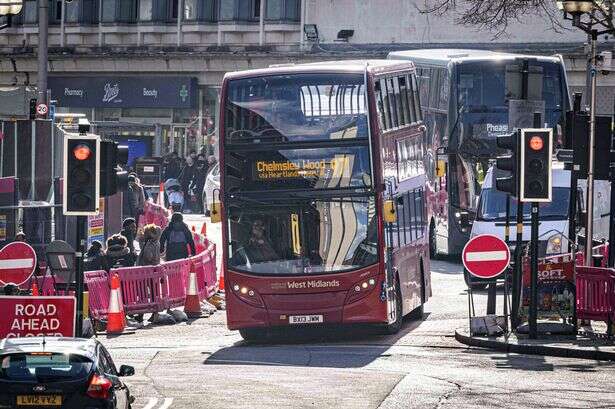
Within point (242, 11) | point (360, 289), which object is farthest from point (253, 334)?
point (242, 11)

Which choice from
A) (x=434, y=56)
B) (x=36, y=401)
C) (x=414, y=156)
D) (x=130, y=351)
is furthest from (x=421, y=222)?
(x=36, y=401)

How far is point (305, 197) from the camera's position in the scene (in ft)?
86.1

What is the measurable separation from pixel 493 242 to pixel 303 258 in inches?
103

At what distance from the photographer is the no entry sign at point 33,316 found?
2114 cm

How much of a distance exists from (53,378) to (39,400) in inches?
8.6

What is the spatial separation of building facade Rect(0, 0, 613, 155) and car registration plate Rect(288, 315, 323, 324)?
4027 cm

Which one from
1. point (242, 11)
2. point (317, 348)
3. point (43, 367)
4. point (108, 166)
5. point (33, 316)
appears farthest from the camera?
point (242, 11)

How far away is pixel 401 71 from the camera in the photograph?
29328 millimetres

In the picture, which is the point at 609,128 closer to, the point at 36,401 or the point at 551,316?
the point at 551,316

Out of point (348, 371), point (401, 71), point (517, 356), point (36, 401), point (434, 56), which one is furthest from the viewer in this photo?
point (434, 56)

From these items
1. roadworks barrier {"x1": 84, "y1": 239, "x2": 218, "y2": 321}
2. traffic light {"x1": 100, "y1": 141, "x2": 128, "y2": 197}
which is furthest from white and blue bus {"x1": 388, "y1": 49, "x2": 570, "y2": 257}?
traffic light {"x1": 100, "y1": 141, "x2": 128, "y2": 197}

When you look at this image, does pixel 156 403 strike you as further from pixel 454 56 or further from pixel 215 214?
pixel 454 56

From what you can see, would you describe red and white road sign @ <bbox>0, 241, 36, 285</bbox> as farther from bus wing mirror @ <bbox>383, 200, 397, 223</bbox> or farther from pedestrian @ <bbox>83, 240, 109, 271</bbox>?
pedestrian @ <bbox>83, 240, 109, 271</bbox>

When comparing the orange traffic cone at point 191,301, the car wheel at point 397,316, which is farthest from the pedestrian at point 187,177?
the car wheel at point 397,316
